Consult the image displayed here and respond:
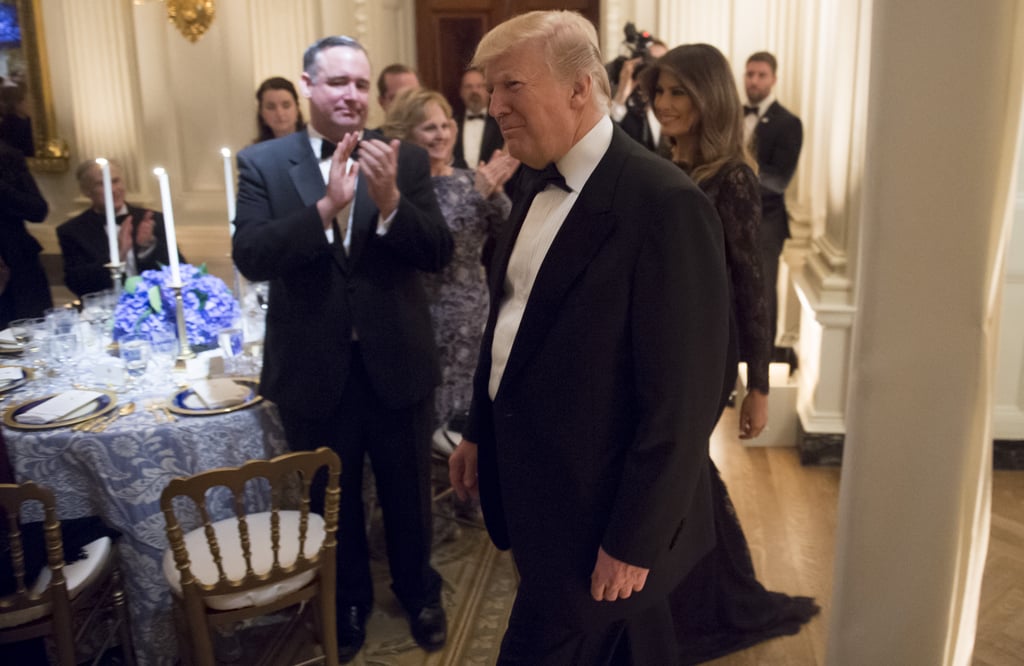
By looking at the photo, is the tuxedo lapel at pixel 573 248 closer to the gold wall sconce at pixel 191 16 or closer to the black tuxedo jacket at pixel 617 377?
the black tuxedo jacket at pixel 617 377

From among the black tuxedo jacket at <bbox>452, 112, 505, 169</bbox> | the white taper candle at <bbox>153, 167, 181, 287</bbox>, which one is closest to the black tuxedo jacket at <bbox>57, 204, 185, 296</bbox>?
the white taper candle at <bbox>153, 167, 181, 287</bbox>

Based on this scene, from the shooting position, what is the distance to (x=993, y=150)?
4.69 ft

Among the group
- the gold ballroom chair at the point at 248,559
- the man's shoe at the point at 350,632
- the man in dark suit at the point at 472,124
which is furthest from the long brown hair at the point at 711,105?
the man in dark suit at the point at 472,124

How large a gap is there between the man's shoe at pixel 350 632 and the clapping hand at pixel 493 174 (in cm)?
143

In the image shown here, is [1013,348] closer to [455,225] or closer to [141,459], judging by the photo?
[455,225]

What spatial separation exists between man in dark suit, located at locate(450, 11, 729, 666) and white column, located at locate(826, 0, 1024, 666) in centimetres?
28

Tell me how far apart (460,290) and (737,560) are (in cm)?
129

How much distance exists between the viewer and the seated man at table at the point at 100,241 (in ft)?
12.2

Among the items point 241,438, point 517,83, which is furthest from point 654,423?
point 241,438

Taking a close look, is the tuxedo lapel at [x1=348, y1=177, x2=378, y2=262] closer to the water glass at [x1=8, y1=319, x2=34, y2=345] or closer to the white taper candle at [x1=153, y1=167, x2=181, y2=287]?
the white taper candle at [x1=153, y1=167, x2=181, y2=287]

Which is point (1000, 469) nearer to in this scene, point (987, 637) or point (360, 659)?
point (987, 637)

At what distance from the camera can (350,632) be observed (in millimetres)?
2605

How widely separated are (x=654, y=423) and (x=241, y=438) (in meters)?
1.37

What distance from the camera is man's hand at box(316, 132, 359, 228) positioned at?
7.21 feet
